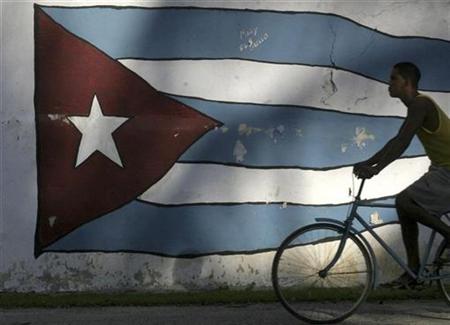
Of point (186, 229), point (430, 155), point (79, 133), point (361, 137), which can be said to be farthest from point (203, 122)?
point (430, 155)

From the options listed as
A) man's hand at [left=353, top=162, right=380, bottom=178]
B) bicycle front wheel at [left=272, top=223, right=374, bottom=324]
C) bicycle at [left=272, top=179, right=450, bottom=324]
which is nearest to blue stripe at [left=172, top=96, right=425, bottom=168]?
bicycle at [left=272, top=179, right=450, bottom=324]

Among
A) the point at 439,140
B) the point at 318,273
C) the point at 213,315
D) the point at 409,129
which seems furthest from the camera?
the point at 213,315

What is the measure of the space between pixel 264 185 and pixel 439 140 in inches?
73.3

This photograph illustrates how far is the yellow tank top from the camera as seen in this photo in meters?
5.16

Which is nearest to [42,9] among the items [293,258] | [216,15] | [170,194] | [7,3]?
[7,3]

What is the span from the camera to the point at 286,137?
6648 millimetres

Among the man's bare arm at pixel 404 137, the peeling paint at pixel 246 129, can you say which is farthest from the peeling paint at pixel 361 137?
the man's bare arm at pixel 404 137

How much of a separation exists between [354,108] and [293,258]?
6.05ft

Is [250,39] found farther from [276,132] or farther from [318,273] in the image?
[318,273]

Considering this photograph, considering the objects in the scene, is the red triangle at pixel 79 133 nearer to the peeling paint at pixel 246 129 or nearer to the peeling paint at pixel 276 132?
the peeling paint at pixel 246 129

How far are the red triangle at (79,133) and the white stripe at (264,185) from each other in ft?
0.54

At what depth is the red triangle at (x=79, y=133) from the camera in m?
6.54

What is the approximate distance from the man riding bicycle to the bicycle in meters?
0.16

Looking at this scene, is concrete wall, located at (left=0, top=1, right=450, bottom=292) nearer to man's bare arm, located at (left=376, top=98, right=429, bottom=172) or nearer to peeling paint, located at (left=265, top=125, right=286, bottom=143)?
peeling paint, located at (left=265, top=125, right=286, bottom=143)
